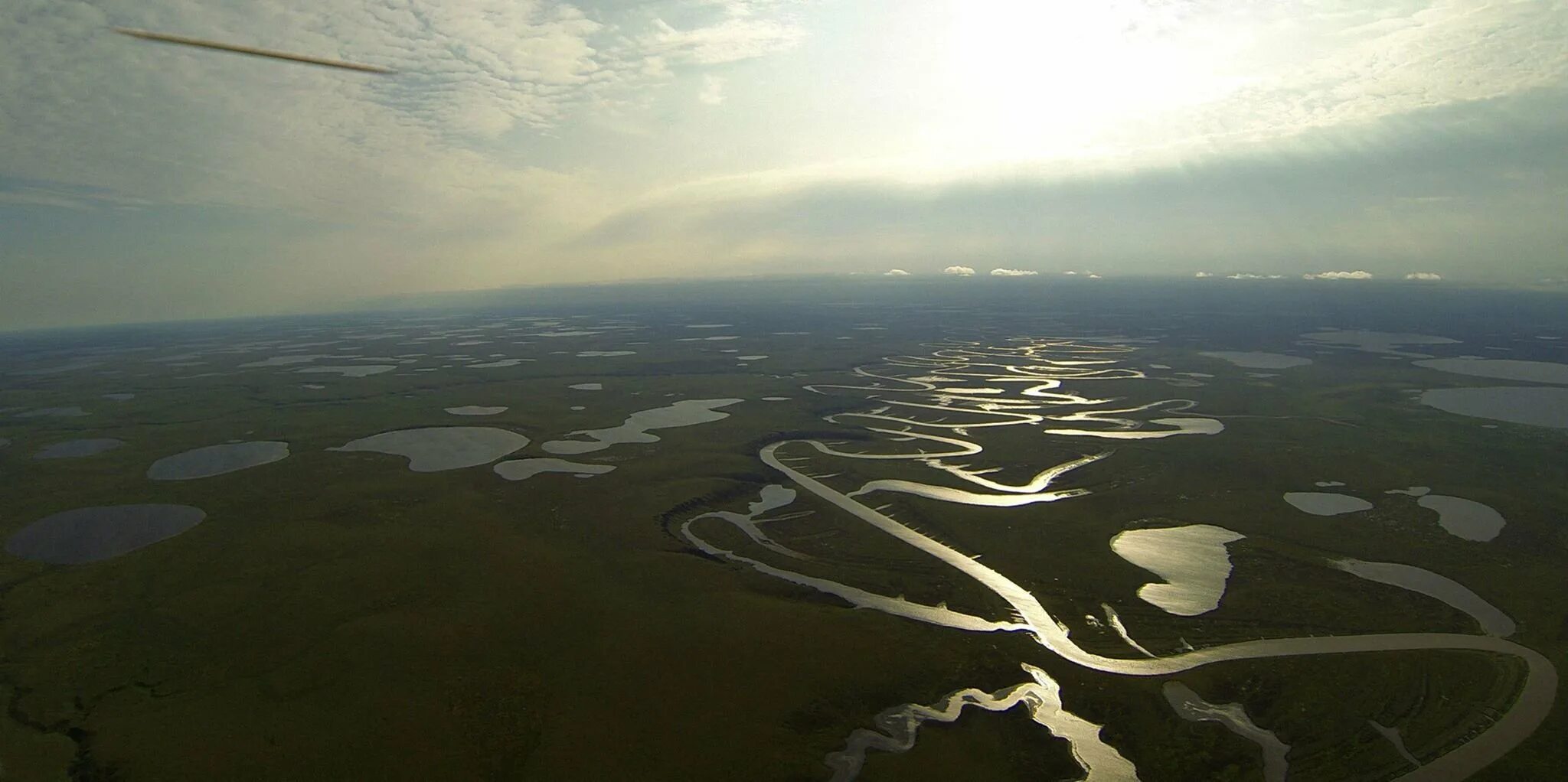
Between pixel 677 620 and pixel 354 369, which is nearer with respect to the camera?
pixel 677 620

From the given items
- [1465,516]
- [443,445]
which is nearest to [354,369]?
[443,445]

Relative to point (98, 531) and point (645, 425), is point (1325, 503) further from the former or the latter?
point (98, 531)

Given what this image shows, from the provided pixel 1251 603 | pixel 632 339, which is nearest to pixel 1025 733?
pixel 1251 603

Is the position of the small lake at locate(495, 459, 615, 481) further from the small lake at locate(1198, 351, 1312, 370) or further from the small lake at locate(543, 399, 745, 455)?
the small lake at locate(1198, 351, 1312, 370)

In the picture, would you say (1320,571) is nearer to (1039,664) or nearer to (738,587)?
(1039,664)

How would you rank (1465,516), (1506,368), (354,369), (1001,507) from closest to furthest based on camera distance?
1. (1465,516)
2. (1001,507)
3. (1506,368)
4. (354,369)

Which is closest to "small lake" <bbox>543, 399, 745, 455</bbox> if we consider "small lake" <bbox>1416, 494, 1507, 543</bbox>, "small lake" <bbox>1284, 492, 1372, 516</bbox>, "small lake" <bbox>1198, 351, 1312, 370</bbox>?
"small lake" <bbox>1284, 492, 1372, 516</bbox>

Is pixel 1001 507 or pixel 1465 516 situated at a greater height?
pixel 1001 507
